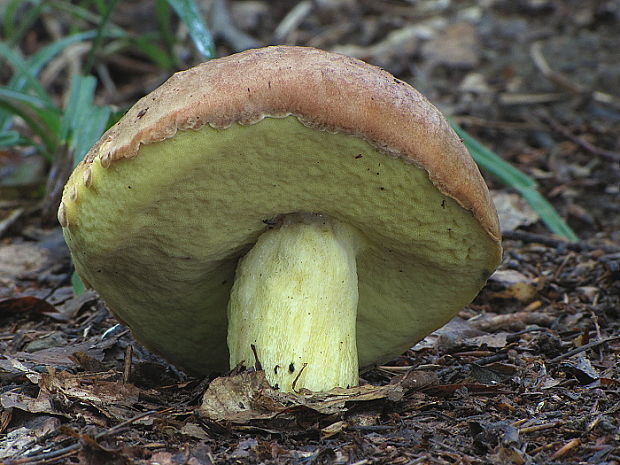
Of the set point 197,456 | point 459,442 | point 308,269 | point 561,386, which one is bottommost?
point 561,386

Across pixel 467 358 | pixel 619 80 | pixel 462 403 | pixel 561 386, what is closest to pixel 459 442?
pixel 462 403

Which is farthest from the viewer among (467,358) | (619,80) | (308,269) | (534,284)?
(619,80)

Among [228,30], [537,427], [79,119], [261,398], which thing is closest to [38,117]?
[79,119]

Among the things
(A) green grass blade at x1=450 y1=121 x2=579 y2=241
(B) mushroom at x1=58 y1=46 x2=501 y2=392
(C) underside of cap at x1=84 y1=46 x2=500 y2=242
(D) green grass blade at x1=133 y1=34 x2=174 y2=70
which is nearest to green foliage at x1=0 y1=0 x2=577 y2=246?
(A) green grass blade at x1=450 y1=121 x2=579 y2=241

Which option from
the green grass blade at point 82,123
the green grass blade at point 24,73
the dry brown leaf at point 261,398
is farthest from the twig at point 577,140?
the green grass blade at point 24,73

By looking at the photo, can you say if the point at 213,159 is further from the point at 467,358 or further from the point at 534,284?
the point at 534,284

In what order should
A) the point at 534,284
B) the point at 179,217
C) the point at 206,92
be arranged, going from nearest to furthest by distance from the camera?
the point at 206,92
the point at 179,217
the point at 534,284

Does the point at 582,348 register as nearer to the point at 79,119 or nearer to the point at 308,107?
the point at 308,107
